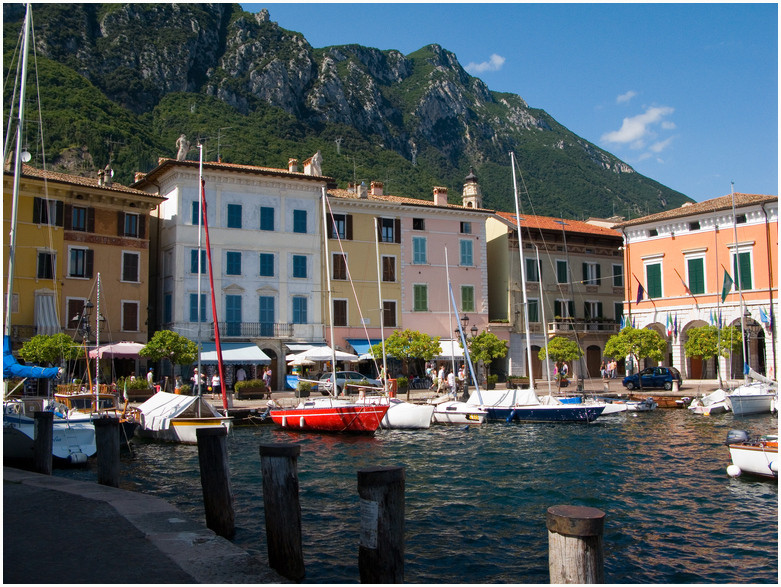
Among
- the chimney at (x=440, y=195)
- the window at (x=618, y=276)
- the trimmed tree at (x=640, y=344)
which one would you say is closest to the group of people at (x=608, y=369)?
the window at (x=618, y=276)

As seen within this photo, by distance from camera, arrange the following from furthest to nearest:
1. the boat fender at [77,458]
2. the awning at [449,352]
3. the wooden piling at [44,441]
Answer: the awning at [449,352] < the boat fender at [77,458] < the wooden piling at [44,441]

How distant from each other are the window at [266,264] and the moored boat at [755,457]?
28.6 m

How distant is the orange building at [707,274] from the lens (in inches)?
1550

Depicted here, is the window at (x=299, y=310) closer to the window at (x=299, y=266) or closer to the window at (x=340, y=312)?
the window at (x=299, y=266)

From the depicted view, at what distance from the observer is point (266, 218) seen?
40.8m

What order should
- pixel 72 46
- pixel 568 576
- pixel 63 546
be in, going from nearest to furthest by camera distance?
pixel 568 576 → pixel 63 546 → pixel 72 46

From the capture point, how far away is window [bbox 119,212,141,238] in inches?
1478

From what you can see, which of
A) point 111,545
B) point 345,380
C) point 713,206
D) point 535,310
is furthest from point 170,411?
point 713,206

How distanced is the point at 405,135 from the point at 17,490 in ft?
359

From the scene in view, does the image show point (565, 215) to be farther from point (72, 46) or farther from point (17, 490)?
point (17, 490)

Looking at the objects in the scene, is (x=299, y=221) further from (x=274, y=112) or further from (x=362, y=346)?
(x=274, y=112)

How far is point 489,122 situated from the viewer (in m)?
135

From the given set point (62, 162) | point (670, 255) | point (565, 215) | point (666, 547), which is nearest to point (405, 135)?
point (565, 215)

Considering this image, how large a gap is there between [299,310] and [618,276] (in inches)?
975
